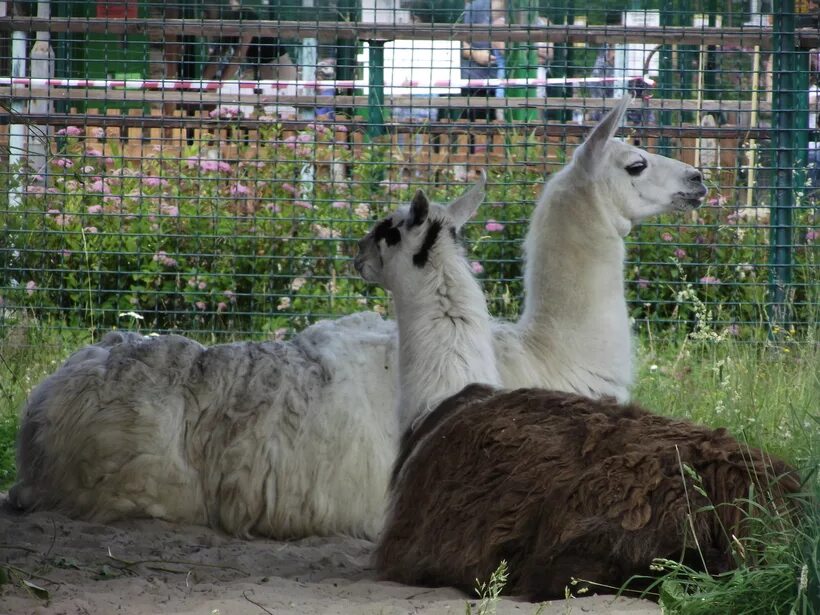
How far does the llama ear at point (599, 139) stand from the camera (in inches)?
191

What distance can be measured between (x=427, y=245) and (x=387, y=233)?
20 cm

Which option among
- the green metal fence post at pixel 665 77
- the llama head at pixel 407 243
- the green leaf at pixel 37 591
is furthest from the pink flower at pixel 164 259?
the green leaf at pixel 37 591

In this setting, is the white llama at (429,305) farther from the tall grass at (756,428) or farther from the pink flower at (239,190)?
the pink flower at (239,190)

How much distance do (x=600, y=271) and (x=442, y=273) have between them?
1.02 meters

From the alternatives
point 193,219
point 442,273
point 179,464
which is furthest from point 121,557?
point 193,219

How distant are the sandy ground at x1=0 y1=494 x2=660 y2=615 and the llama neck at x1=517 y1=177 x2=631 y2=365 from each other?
1.14 m

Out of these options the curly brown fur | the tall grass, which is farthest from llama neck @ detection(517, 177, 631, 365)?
the curly brown fur

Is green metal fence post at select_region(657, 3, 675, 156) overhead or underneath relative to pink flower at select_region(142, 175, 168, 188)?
overhead

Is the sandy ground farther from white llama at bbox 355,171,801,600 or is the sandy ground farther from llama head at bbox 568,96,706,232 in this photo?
llama head at bbox 568,96,706,232

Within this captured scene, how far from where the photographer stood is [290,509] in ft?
15.0

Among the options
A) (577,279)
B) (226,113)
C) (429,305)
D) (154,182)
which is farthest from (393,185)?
(429,305)

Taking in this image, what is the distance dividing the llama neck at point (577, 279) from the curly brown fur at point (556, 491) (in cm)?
110

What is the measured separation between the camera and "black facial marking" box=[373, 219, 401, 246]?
163 inches

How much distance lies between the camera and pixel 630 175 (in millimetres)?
5008
